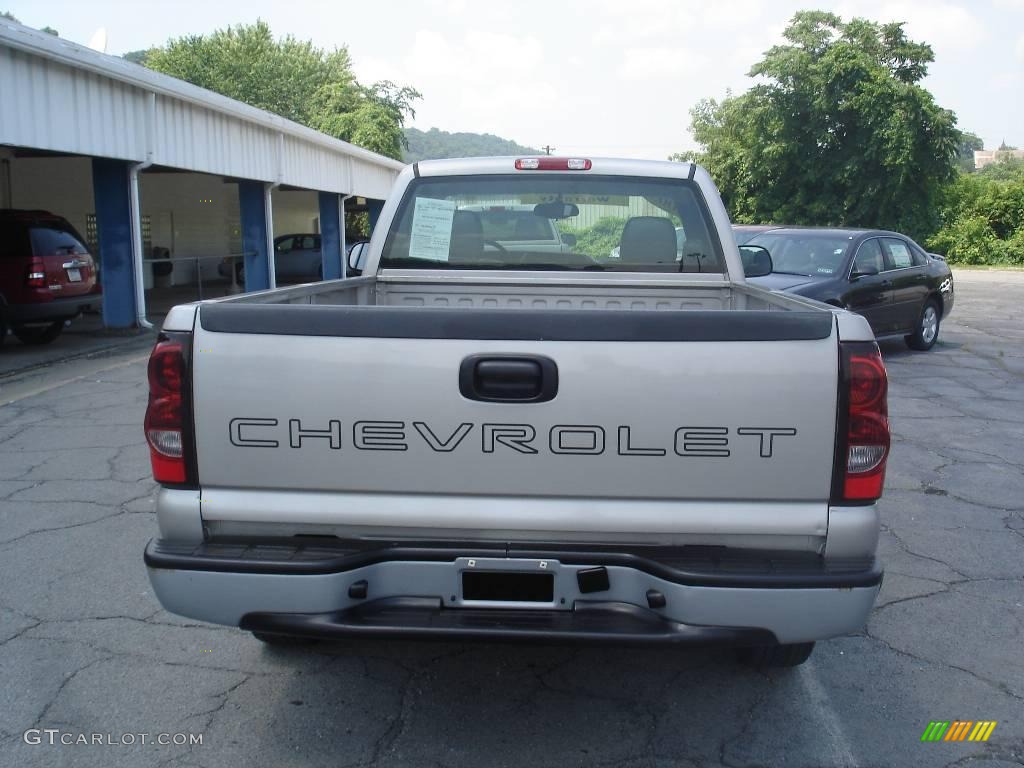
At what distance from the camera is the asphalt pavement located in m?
3.13

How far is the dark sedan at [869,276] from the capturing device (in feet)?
36.9

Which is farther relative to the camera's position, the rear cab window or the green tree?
the green tree

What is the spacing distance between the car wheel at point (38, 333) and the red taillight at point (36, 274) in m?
1.02

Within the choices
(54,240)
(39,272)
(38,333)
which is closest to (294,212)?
(38,333)

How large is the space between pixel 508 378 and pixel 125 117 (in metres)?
13.1

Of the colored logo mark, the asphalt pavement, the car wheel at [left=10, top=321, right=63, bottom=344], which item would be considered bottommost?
the colored logo mark

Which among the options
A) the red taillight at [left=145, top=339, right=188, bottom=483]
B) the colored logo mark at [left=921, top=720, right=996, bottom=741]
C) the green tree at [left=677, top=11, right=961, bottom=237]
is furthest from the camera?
the green tree at [left=677, top=11, right=961, bottom=237]

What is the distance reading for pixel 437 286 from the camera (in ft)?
15.8

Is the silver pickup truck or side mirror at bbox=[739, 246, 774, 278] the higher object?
side mirror at bbox=[739, 246, 774, 278]

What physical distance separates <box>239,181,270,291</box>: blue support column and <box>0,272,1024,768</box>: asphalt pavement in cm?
1506

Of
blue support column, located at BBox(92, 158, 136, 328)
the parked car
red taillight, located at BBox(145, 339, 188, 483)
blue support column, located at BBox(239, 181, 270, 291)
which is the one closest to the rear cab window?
blue support column, located at BBox(92, 158, 136, 328)

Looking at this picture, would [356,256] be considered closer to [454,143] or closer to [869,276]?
[869,276]

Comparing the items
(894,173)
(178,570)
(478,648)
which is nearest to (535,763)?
(478,648)

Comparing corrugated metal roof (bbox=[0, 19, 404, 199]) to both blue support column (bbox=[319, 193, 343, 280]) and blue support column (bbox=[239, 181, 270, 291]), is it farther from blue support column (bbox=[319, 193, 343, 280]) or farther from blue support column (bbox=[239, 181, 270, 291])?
blue support column (bbox=[319, 193, 343, 280])
